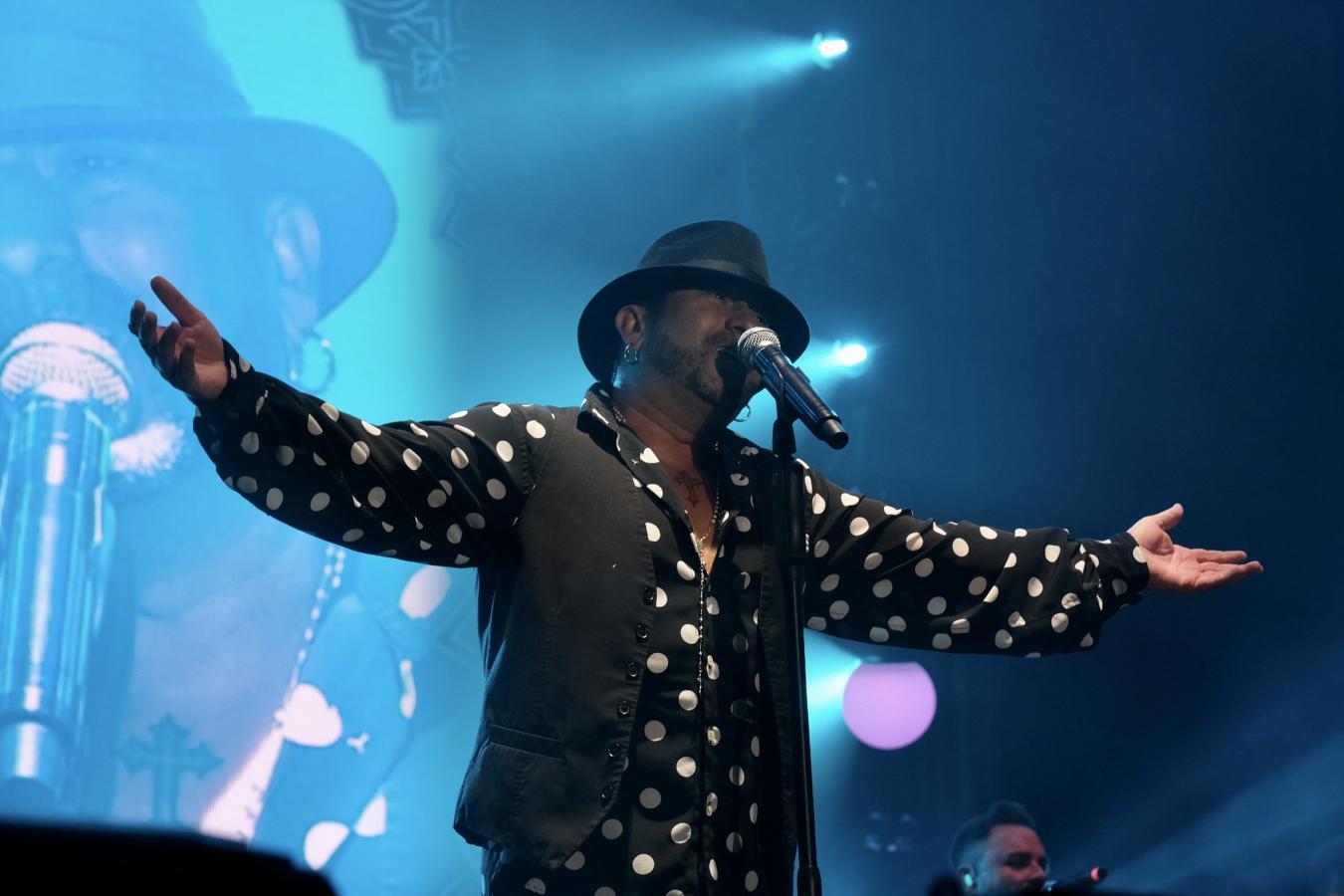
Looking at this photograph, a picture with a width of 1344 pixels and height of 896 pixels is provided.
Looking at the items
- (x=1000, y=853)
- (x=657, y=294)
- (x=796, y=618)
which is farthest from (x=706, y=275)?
(x=1000, y=853)

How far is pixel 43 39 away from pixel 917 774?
5371 millimetres

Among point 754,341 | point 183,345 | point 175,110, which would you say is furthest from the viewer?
point 175,110

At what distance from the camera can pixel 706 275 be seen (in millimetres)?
2791

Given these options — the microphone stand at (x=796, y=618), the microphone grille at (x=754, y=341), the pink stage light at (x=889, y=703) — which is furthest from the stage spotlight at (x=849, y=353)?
the microphone stand at (x=796, y=618)

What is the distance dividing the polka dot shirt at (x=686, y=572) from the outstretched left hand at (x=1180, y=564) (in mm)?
48

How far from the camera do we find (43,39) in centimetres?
438

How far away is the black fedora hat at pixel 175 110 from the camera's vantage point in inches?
170

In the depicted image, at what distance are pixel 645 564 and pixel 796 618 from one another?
34cm

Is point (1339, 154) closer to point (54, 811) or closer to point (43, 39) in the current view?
point (43, 39)

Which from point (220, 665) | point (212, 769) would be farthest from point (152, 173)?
point (212, 769)

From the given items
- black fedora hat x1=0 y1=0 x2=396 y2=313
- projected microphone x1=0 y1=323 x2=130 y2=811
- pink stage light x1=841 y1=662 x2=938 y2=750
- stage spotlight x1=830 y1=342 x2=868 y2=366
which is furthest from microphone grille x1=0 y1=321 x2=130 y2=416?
pink stage light x1=841 y1=662 x2=938 y2=750

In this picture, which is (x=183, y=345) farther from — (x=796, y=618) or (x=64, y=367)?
(x=64, y=367)

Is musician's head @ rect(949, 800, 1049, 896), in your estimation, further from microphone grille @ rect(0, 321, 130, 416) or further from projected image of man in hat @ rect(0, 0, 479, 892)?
microphone grille @ rect(0, 321, 130, 416)

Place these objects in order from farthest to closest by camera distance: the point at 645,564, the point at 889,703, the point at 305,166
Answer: the point at 889,703 < the point at 305,166 < the point at 645,564
